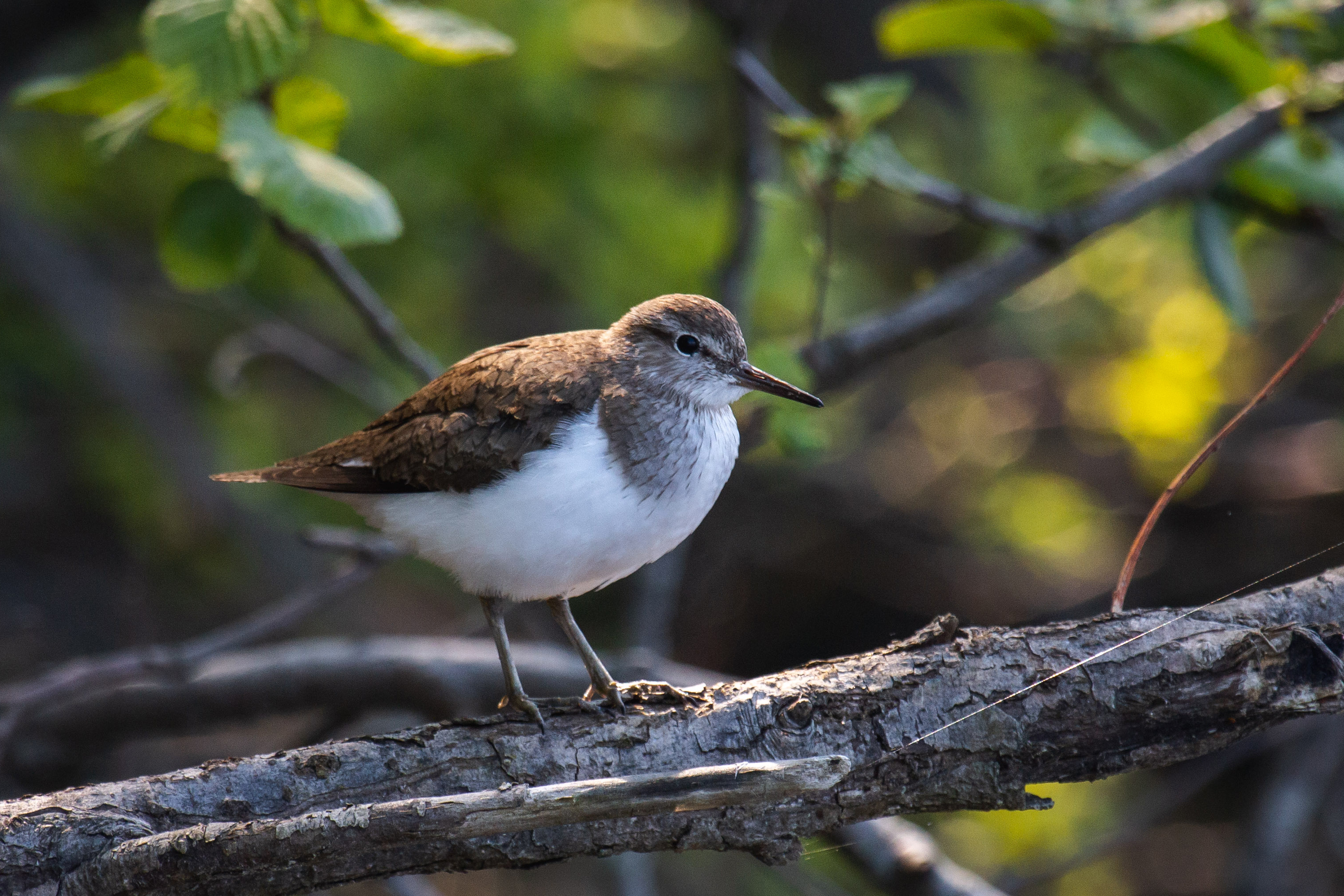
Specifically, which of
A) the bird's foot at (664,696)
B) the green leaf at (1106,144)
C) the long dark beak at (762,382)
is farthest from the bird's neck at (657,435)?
the green leaf at (1106,144)

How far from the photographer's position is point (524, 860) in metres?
2.52

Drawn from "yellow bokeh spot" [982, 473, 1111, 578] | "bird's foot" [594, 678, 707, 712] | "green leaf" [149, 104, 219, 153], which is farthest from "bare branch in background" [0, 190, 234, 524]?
"yellow bokeh spot" [982, 473, 1111, 578]

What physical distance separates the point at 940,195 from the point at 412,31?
208 cm

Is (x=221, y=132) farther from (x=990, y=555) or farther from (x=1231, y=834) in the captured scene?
(x=1231, y=834)

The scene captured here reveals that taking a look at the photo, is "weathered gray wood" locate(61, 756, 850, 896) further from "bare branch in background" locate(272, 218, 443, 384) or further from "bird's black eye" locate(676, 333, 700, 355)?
"bare branch in background" locate(272, 218, 443, 384)

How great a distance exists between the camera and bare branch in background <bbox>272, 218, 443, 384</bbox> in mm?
3688

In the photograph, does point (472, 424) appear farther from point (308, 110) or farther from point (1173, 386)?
point (1173, 386)

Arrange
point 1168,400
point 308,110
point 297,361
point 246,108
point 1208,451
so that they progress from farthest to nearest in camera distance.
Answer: point 1168,400
point 297,361
point 308,110
point 246,108
point 1208,451

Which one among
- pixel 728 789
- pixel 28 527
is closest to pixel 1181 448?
pixel 728 789

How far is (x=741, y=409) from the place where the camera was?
4.78 meters

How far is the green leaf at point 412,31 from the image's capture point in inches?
132

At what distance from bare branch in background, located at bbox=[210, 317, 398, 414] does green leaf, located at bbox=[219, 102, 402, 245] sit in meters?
1.57

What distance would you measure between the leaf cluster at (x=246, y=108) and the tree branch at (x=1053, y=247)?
1.94 m

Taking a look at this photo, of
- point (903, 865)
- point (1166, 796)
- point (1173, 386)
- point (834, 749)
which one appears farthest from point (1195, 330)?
point (834, 749)
